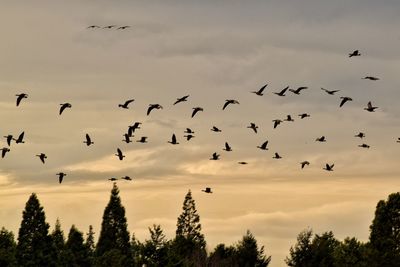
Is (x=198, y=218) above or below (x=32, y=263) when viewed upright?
above

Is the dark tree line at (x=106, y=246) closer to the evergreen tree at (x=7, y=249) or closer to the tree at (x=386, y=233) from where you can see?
the evergreen tree at (x=7, y=249)

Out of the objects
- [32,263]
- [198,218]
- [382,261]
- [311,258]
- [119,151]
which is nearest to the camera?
[119,151]

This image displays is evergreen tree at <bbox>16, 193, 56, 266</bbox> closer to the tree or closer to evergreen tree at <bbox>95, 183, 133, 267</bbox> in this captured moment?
evergreen tree at <bbox>95, 183, 133, 267</bbox>

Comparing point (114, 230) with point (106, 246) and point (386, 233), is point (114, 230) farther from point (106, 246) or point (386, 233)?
point (386, 233)

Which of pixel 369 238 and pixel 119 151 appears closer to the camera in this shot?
pixel 119 151

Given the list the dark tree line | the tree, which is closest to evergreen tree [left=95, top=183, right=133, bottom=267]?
the dark tree line

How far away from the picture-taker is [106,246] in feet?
513

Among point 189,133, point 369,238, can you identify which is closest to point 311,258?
point 369,238

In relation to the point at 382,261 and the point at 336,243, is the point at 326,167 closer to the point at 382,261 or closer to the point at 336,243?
the point at 382,261

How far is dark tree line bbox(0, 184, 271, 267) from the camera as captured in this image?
459 feet

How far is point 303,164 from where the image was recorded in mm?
105438

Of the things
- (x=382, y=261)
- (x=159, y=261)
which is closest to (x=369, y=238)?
(x=382, y=261)

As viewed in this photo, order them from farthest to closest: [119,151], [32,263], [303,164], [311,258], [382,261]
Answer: [311,258] → [32,263] → [382,261] → [303,164] → [119,151]

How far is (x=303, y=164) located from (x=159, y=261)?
17296mm
